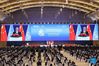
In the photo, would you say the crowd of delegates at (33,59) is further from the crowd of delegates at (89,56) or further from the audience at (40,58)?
the crowd of delegates at (89,56)

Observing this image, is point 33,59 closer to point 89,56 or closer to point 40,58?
point 40,58

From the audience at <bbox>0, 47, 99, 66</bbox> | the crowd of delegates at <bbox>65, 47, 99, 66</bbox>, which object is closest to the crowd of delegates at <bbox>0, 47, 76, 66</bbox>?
the audience at <bbox>0, 47, 99, 66</bbox>

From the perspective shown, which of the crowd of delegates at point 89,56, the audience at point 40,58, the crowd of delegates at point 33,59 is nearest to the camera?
the crowd of delegates at point 33,59

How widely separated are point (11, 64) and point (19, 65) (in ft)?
1.76

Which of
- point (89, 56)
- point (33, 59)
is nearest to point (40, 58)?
point (33, 59)

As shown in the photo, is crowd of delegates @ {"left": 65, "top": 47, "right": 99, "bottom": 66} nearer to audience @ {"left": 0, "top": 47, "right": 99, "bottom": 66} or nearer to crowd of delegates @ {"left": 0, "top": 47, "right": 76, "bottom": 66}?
audience @ {"left": 0, "top": 47, "right": 99, "bottom": 66}

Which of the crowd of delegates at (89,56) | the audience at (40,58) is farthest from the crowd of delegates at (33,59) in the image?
the crowd of delegates at (89,56)

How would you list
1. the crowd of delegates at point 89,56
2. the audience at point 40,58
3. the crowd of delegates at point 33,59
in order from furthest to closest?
the crowd of delegates at point 89,56
the audience at point 40,58
the crowd of delegates at point 33,59

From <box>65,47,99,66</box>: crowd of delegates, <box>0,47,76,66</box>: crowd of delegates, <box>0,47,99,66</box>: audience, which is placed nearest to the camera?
<box>0,47,76,66</box>: crowd of delegates

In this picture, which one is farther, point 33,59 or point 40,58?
point 40,58

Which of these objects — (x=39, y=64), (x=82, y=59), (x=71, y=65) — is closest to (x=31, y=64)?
(x=39, y=64)

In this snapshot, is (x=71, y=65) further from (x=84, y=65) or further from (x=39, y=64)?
(x=84, y=65)

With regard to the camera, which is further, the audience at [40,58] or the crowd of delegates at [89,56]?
the crowd of delegates at [89,56]

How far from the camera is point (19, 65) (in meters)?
19.6
